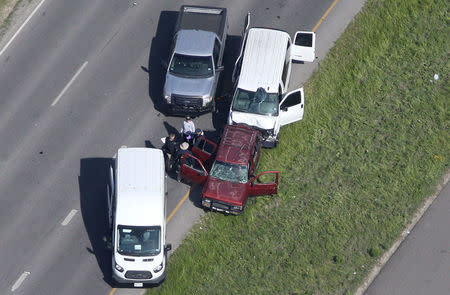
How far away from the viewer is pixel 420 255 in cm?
2598

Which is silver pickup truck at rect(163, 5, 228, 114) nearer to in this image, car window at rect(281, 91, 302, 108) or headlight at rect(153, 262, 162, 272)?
car window at rect(281, 91, 302, 108)

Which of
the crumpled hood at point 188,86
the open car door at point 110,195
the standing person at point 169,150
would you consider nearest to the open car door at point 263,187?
the standing person at point 169,150

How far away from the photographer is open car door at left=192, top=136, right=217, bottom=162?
2680cm

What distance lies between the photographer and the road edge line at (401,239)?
25.6 metres

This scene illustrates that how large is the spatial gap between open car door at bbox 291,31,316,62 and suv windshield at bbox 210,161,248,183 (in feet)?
19.2

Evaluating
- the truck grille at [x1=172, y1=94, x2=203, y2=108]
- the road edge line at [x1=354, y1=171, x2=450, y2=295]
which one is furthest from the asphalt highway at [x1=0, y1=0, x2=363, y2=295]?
the road edge line at [x1=354, y1=171, x2=450, y2=295]

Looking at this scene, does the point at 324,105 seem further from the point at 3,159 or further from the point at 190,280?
the point at 3,159

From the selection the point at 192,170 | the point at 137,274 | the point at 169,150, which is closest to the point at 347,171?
the point at 192,170

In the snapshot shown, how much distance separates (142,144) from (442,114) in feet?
39.7

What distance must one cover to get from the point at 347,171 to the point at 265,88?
451 centimetres

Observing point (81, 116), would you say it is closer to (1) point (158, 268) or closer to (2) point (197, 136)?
(2) point (197, 136)

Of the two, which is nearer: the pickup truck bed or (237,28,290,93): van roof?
(237,28,290,93): van roof

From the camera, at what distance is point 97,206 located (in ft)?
87.9

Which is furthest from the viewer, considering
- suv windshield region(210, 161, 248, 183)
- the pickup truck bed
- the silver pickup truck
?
the pickup truck bed
